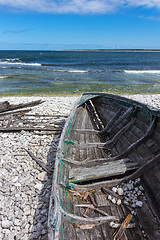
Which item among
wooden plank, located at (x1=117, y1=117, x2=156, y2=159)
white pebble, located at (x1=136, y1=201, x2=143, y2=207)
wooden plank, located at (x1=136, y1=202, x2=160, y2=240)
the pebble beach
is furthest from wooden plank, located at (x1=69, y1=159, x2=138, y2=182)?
the pebble beach

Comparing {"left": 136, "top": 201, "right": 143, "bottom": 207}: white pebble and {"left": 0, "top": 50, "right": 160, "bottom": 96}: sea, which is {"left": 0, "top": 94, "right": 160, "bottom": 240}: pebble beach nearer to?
{"left": 136, "top": 201, "right": 143, "bottom": 207}: white pebble

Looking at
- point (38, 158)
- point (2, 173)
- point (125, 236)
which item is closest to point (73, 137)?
point (38, 158)

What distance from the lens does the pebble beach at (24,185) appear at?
4219 mm

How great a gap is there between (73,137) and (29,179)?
2299 mm

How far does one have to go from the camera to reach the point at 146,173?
4.77m

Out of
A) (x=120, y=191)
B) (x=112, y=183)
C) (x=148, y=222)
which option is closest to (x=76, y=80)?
(x=112, y=183)

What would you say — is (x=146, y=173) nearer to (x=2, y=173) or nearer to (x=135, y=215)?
(x=135, y=215)

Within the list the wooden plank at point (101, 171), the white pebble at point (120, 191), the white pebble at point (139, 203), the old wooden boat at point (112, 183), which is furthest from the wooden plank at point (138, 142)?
the white pebble at point (139, 203)

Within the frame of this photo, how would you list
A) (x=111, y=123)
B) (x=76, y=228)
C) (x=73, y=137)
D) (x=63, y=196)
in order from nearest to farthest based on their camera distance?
1. (x=76, y=228)
2. (x=63, y=196)
3. (x=73, y=137)
4. (x=111, y=123)

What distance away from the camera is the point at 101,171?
16.1 ft

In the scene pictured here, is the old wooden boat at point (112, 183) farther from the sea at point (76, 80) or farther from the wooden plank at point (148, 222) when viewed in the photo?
the sea at point (76, 80)

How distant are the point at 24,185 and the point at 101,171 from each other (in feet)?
8.72

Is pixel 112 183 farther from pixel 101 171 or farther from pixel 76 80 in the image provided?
pixel 76 80

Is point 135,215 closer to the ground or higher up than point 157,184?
closer to the ground
